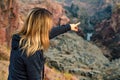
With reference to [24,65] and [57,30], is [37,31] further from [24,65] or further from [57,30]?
[57,30]

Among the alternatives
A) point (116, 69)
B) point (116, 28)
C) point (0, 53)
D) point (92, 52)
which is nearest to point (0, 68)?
point (0, 53)

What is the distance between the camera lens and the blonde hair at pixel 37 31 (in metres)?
5.12

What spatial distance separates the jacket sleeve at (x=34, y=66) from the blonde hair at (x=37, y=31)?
74mm

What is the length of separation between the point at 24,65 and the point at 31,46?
248mm

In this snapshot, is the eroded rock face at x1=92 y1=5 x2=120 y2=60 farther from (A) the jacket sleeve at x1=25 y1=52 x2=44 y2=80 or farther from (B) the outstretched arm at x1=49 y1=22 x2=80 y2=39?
(A) the jacket sleeve at x1=25 y1=52 x2=44 y2=80

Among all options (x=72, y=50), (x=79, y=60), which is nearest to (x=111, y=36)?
(x=72, y=50)

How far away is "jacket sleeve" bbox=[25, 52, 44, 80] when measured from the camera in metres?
5.08

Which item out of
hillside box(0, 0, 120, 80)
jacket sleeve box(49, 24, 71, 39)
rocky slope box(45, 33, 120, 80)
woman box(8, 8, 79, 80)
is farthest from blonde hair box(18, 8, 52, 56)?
rocky slope box(45, 33, 120, 80)

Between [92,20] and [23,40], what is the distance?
44.6 metres

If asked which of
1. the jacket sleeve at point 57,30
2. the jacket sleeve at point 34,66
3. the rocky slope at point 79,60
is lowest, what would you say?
the rocky slope at point 79,60

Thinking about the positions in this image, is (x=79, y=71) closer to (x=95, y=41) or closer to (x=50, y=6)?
(x=95, y=41)

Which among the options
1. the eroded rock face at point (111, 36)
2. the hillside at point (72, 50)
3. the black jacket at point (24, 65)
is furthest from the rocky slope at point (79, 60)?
the black jacket at point (24, 65)

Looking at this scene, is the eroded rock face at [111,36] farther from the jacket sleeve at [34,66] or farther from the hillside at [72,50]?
the jacket sleeve at [34,66]

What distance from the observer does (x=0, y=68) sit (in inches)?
470
